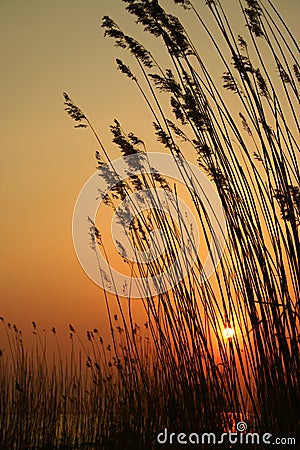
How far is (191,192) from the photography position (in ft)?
6.22

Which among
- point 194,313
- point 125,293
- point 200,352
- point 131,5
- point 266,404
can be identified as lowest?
point 266,404

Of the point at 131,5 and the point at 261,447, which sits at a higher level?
the point at 131,5

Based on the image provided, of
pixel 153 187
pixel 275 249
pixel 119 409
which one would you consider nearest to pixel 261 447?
pixel 275 249

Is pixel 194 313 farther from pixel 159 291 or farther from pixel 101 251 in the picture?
pixel 101 251

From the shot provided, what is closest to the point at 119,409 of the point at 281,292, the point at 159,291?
the point at 159,291

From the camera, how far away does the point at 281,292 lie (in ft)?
5.38

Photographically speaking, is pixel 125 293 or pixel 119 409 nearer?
pixel 125 293

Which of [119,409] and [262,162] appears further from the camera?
[119,409]

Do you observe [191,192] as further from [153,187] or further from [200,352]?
[200,352]

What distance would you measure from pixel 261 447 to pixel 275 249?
573 millimetres

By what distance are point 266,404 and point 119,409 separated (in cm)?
184

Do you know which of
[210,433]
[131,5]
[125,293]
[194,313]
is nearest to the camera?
[131,5]

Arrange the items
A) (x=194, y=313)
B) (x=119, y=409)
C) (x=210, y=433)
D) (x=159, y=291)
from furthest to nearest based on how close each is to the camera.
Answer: (x=119, y=409)
(x=159, y=291)
(x=194, y=313)
(x=210, y=433)

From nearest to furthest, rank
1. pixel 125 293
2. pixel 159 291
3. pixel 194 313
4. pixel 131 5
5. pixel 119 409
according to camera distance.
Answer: pixel 131 5, pixel 194 313, pixel 159 291, pixel 125 293, pixel 119 409
